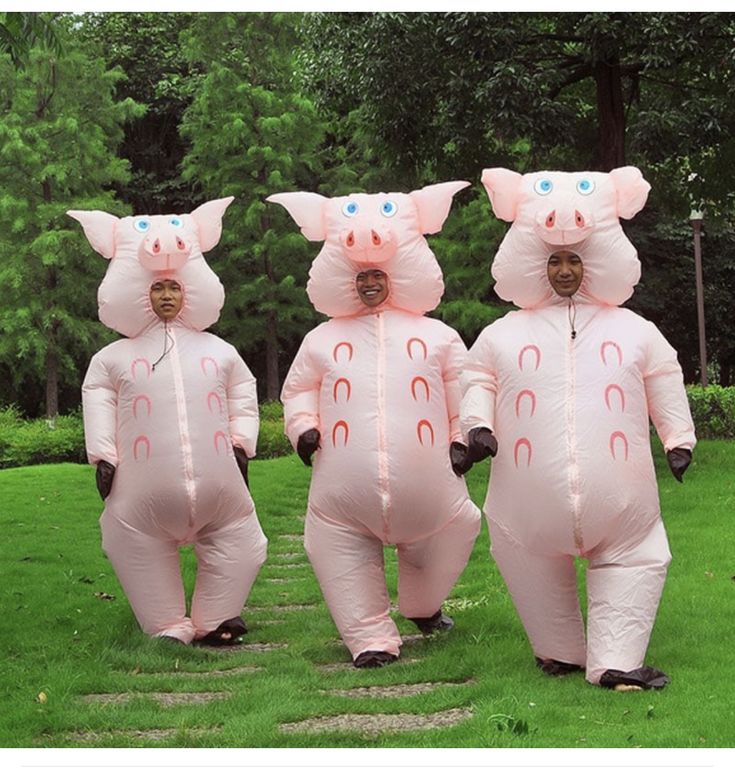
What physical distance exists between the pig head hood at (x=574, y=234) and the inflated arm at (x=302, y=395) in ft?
3.55

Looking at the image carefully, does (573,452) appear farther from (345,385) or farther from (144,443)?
(144,443)

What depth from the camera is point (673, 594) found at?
Answer: 7828 mm

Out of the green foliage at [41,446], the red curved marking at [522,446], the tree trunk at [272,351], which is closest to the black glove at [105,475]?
the red curved marking at [522,446]

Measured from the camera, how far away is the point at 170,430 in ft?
23.4

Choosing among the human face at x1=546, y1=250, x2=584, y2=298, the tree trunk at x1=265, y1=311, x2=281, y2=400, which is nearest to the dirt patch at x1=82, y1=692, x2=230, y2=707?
the human face at x1=546, y1=250, x2=584, y2=298

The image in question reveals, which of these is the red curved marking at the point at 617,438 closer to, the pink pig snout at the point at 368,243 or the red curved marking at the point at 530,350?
the red curved marking at the point at 530,350

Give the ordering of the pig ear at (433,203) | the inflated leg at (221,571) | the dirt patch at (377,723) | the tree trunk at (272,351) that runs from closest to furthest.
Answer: the dirt patch at (377,723)
the pig ear at (433,203)
the inflated leg at (221,571)
the tree trunk at (272,351)

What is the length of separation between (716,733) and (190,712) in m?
2.14

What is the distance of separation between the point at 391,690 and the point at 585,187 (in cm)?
243

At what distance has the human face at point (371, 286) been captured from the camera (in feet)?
22.6

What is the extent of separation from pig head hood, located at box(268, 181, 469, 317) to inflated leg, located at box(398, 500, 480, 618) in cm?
112

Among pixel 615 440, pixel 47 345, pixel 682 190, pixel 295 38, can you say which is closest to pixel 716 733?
pixel 615 440

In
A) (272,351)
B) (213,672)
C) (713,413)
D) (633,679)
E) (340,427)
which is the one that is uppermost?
(272,351)

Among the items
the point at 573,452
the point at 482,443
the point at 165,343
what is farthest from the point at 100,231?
the point at 573,452
